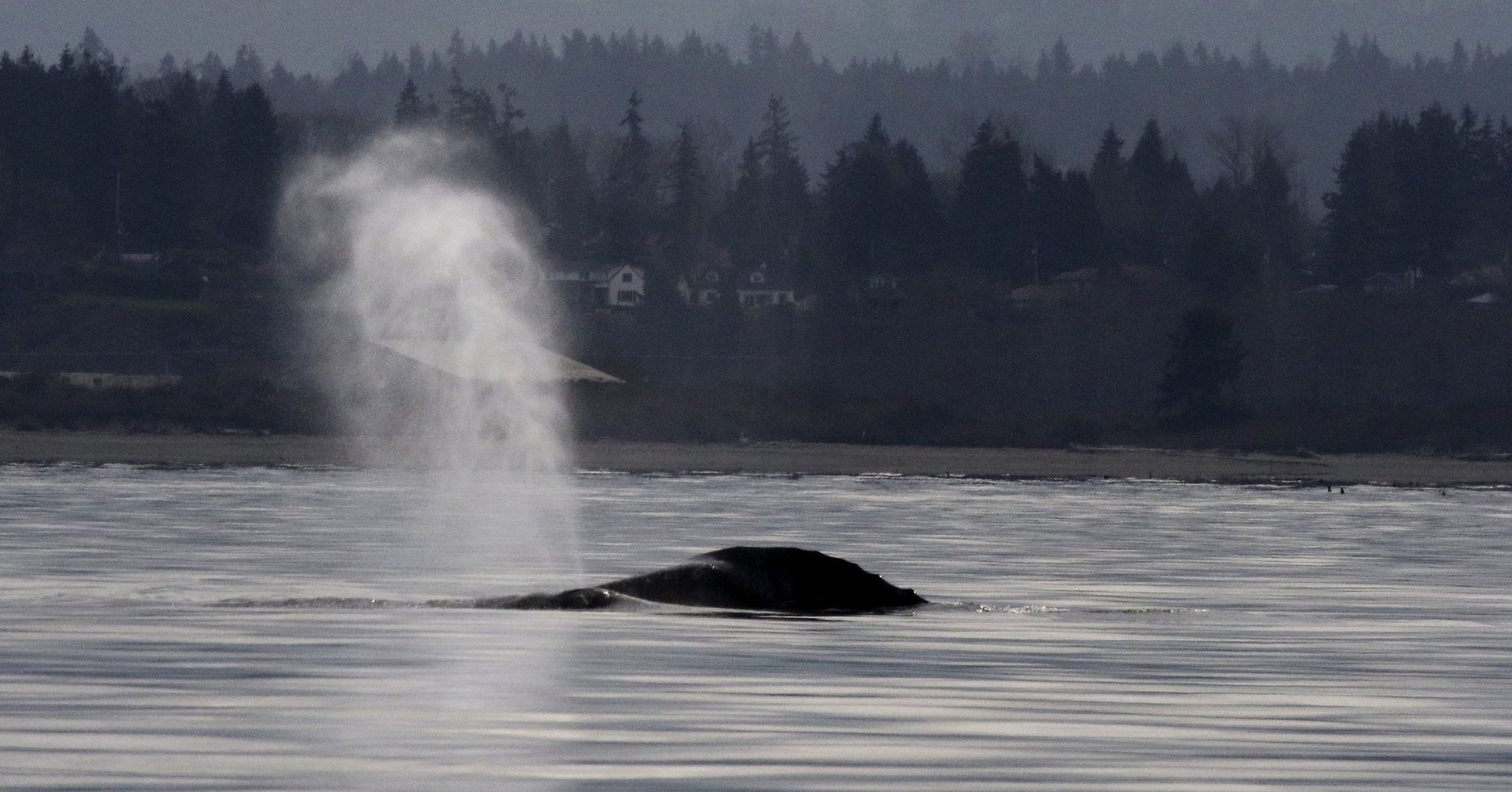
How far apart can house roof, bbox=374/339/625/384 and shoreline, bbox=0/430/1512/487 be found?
23.8 ft

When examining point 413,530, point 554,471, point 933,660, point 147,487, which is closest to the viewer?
point 933,660

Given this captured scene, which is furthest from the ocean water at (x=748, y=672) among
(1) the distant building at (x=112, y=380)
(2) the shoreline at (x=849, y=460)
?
(1) the distant building at (x=112, y=380)

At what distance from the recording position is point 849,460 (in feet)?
374

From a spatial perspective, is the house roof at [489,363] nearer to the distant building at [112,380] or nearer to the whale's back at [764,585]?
A: the distant building at [112,380]

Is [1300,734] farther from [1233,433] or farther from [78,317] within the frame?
[78,317]

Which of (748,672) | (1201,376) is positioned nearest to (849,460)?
(1201,376)

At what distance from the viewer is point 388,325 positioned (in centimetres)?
14150

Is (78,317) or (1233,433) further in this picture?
(78,317)

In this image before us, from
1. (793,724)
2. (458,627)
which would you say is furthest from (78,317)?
(793,724)

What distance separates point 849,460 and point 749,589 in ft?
261

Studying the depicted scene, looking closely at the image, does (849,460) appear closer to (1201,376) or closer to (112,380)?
(1201,376)

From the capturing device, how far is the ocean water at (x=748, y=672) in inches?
750

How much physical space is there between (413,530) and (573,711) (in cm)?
3591

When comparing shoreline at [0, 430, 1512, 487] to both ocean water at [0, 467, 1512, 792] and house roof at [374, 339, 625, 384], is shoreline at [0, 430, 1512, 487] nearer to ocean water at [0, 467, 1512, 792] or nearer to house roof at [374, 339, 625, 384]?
house roof at [374, 339, 625, 384]
